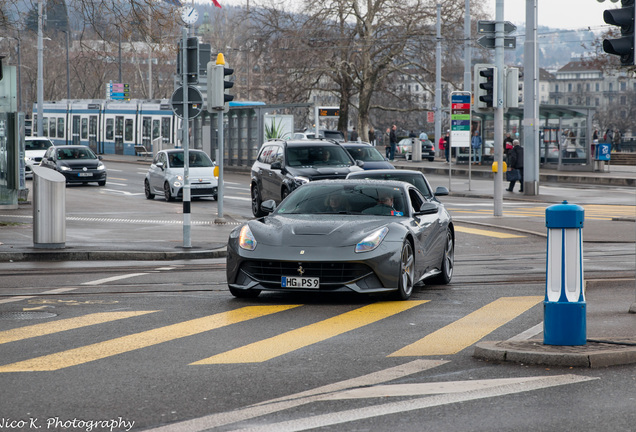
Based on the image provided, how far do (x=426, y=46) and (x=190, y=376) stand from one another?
5387 cm

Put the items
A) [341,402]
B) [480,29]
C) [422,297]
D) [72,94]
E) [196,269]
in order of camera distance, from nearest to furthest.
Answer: [341,402] → [422,297] → [196,269] → [480,29] → [72,94]

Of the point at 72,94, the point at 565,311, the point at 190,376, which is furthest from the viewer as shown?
the point at 72,94

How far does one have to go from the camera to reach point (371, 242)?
10.3 metres

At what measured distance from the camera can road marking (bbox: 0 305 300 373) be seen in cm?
706

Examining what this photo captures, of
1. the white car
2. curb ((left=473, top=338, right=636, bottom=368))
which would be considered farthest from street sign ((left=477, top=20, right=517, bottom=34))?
the white car

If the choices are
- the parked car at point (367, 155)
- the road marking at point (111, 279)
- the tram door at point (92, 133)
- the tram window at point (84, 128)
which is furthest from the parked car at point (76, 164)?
the road marking at point (111, 279)

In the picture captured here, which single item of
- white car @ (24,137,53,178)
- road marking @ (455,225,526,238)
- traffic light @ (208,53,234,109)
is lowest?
road marking @ (455,225,526,238)

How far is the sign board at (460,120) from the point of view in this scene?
108ft

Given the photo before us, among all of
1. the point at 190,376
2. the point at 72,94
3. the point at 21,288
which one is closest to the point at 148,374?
the point at 190,376

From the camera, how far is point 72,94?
384ft

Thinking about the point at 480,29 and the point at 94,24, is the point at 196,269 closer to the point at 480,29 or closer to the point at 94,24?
the point at 94,24

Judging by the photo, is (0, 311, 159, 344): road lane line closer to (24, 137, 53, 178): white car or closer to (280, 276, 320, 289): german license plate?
(280, 276, 320, 289): german license plate

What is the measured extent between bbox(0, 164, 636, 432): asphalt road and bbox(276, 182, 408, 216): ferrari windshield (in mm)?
1014

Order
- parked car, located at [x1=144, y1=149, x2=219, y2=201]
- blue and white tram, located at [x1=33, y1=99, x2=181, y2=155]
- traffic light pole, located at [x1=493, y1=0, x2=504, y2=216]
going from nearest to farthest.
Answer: traffic light pole, located at [x1=493, y1=0, x2=504, y2=216], parked car, located at [x1=144, y1=149, x2=219, y2=201], blue and white tram, located at [x1=33, y1=99, x2=181, y2=155]
